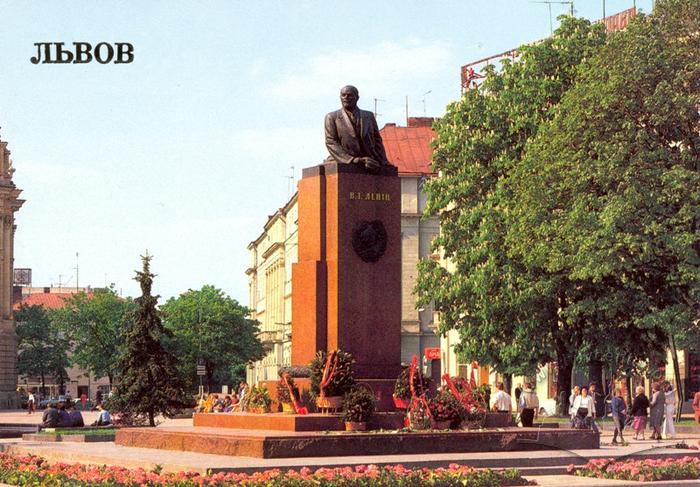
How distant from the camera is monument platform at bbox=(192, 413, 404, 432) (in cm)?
2684

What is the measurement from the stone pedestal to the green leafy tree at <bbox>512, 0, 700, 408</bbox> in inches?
681

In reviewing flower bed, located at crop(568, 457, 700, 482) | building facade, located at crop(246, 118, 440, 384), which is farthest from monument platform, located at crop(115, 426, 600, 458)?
building facade, located at crop(246, 118, 440, 384)

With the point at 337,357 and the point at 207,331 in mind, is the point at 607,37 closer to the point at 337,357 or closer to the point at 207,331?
the point at 337,357

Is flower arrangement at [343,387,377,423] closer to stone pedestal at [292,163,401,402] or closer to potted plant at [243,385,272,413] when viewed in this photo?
stone pedestal at [292,163,401,402]

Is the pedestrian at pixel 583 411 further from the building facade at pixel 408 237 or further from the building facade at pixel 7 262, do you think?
the building facade at pixel 7 262

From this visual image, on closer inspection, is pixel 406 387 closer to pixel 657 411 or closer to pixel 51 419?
pixel 657 411

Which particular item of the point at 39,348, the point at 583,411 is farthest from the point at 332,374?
the point at 39,348

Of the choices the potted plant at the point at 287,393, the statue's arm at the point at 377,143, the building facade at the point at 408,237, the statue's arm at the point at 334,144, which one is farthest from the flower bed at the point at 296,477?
the building facade at the point at 408,237

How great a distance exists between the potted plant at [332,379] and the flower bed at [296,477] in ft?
12.0

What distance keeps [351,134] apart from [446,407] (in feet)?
19.2

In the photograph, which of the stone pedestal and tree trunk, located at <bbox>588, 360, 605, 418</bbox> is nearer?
the stone pedestal

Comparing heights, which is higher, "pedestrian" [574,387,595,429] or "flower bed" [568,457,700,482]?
"pedestrian" [574,387,595,429]

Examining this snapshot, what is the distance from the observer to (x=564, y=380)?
55688 mm

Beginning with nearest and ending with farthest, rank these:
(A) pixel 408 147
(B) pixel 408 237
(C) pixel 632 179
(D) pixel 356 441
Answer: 1. (D) pixel 356 441
2. (C) pixel 632 179
3. (B) pixel 408 237
4. (A) pixel 408 147
